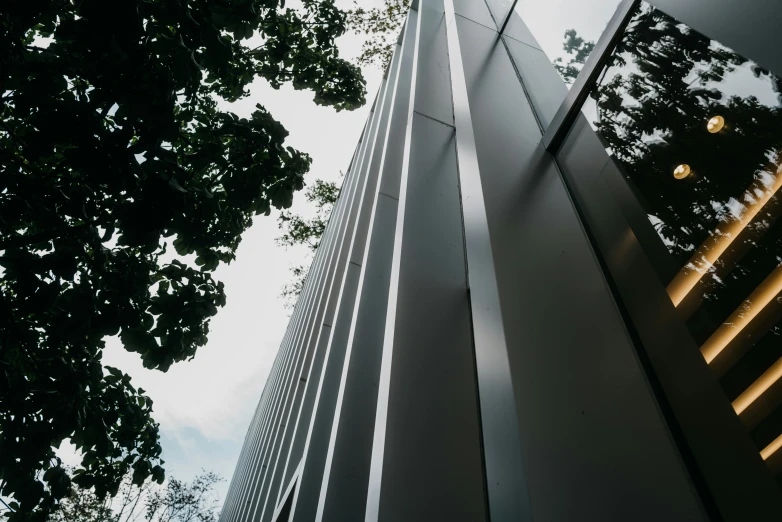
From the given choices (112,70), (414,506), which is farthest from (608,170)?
(112,70)

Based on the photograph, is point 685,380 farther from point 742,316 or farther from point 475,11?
point 475,11

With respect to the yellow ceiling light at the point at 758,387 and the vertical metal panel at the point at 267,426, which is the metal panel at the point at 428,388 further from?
the vertical metal panel at the point at 267,426

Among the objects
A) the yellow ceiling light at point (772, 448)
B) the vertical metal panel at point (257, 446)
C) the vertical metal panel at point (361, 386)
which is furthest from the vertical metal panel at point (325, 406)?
the vertical metal panel at point (257, 446)

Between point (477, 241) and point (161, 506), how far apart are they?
27.5 metres

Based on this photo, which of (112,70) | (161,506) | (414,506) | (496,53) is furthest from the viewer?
(161,506)

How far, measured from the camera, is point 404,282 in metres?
2.10

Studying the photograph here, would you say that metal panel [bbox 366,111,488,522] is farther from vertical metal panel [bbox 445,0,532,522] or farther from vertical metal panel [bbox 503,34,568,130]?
vertical metal panel [bbox 503,34,568,130]

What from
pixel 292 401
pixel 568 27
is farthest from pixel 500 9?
pixel 292 401

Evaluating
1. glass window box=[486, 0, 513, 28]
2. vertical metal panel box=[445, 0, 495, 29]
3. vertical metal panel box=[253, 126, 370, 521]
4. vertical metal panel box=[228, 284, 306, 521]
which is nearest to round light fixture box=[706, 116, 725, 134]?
glass window box=[486, 0, 513, 28]

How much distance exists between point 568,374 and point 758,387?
1.72ft

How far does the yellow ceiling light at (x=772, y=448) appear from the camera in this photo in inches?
44.3

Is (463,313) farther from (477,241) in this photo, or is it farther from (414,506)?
(414,506)

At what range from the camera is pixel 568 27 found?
104 inches

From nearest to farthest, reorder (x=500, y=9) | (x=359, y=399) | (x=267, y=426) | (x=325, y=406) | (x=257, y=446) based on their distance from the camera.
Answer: (x=359, y=399), (x=325, y=406), (x=500, y=9), (x=267, y=426), (x=257, y=446)
